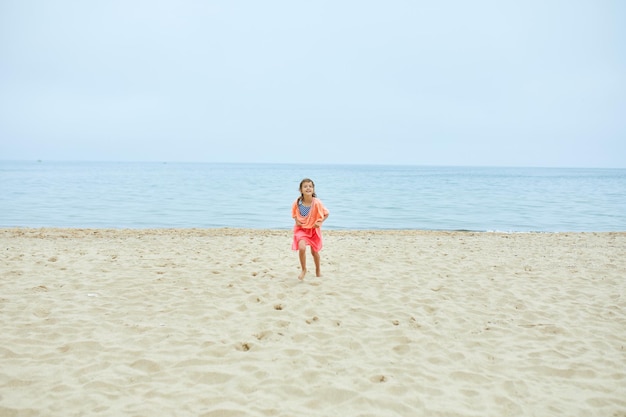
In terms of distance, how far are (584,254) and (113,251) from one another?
9500mm

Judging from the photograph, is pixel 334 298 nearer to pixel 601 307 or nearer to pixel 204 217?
pixel 601 307

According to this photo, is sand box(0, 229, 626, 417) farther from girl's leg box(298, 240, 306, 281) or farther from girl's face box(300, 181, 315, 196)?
girl's face box(300, 181, 315, 196)

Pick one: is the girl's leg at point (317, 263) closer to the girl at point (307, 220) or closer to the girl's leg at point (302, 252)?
the girl at point (307, 220)

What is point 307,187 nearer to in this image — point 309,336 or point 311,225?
point 311,225

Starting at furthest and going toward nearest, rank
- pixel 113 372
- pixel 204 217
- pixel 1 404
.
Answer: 1. pixel 204 217
2. pixel 113 372
3. pixel 1 404

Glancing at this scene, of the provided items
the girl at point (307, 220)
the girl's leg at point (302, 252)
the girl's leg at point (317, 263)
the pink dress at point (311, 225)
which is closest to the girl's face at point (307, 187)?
the girl at point (307, 220)

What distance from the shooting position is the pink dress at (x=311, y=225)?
265 inches

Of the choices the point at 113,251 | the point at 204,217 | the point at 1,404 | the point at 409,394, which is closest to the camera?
the point at 1,404

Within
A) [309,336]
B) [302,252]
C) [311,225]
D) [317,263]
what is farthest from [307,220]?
A: [309,336]

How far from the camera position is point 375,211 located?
69.9 feet

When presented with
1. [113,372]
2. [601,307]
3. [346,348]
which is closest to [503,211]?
[601,307]

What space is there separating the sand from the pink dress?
59 cm

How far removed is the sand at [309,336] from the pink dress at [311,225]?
0.59 metres

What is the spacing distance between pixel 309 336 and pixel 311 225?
2.41m
